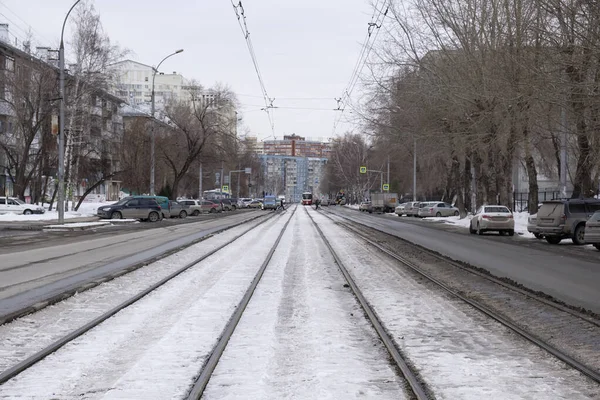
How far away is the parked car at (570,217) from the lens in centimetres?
2336

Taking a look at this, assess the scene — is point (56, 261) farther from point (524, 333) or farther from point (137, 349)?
point (524, 333)

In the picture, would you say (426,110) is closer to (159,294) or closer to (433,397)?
(159,294)

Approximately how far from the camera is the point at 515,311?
9.17m

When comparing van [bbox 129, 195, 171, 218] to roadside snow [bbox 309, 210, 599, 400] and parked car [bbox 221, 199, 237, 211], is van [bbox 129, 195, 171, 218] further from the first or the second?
roadside snow [bbox 309, 210, 599, 400]

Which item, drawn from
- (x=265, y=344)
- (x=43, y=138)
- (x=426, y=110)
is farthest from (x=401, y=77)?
(x=265, y=344)

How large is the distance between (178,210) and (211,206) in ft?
49.1

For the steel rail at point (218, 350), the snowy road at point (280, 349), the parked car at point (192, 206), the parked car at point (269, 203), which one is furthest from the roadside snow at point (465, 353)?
the parked car at point (269, 203)

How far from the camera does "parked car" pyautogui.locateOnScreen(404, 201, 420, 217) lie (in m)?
59.4

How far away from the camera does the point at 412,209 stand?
199 ft

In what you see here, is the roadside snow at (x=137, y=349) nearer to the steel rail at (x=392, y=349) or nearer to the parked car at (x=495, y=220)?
the steel rail at (x=392, y=349)

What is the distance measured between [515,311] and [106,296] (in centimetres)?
627

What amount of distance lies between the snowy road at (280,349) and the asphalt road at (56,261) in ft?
3.00

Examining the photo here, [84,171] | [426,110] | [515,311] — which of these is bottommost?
[515,311]

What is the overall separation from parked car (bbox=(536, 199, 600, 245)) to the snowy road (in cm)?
1442
